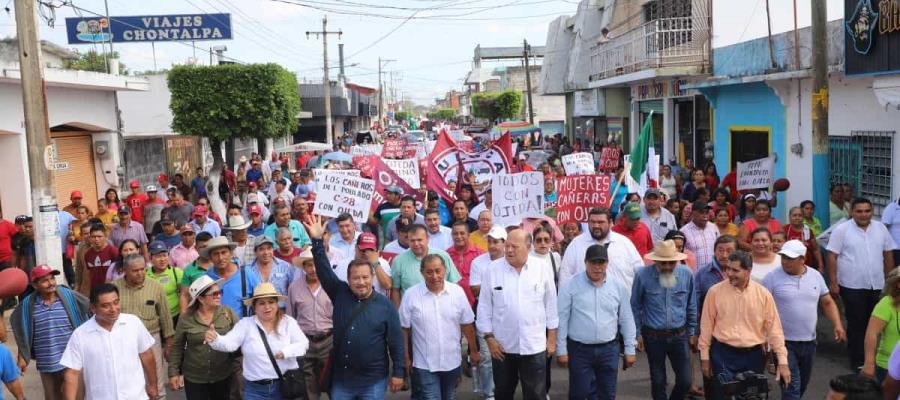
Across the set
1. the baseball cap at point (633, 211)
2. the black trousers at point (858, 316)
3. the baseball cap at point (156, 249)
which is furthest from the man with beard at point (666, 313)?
the baseball cap at point (156, 249)

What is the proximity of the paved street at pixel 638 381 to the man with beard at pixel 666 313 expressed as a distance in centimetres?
78

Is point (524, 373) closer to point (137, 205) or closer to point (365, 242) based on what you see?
point (365, 242)

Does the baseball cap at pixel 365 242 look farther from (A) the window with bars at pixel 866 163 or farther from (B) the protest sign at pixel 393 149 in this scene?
(B) the protest sign at pixel 393 149

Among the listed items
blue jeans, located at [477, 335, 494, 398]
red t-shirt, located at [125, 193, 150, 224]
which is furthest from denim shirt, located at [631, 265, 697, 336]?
red t-shirt, located at [125, 193, 150, 224]

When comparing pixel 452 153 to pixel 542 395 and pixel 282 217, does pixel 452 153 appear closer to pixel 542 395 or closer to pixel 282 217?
pixel 282 217

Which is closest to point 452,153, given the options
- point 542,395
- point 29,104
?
point 29,104

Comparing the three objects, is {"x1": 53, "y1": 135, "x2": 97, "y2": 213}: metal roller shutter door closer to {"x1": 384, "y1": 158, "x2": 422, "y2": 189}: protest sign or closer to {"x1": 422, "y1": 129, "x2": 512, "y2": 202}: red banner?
{"x1": 384, "y1": 158, "x2": 422, "y2": 189}: protest sign

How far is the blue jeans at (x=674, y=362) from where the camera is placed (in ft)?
21.1

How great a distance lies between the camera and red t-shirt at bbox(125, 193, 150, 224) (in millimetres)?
12445

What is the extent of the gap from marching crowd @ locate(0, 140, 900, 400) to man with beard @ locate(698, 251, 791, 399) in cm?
1

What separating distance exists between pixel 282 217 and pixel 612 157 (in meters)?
9.19

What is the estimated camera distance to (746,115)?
16.6m

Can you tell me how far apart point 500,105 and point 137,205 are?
53.0m

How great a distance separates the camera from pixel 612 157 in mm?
16609
